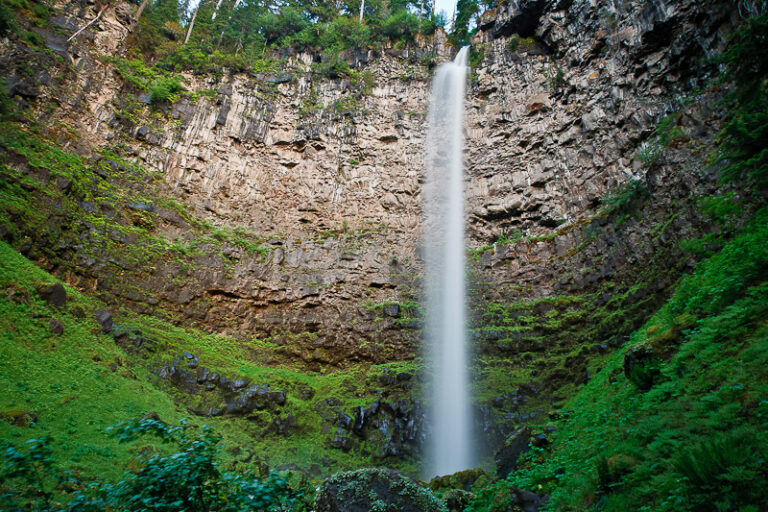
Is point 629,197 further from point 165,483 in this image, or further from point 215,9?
point 215,9

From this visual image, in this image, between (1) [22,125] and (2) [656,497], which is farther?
(1) [22,125]

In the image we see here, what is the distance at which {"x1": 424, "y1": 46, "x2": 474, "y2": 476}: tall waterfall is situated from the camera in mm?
12273

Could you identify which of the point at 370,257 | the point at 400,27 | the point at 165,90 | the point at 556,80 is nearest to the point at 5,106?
the point at 165,90

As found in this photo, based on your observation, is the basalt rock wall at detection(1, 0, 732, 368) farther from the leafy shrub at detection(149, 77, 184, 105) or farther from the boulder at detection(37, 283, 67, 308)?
the boulder at detection(37, 283, 67, 308)

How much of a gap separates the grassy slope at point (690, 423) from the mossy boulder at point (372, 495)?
1.02 meters

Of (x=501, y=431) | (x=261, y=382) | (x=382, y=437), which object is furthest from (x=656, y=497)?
(x=261, y=382)

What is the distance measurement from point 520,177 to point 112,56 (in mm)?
21230

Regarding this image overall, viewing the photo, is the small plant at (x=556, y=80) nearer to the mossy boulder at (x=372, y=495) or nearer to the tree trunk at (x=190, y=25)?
the mossy boulder at (x=372, y=495)

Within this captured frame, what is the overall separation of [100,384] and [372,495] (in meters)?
8.04

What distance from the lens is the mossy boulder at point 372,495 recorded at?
206 inches

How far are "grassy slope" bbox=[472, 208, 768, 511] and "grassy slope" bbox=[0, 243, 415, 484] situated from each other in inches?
283

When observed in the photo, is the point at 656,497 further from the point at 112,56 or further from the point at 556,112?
the point at 112,56

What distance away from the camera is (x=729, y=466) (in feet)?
9.20

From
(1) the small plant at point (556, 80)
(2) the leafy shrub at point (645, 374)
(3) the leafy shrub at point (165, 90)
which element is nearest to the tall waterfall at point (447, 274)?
(1) the small plant at point (556, 80)
